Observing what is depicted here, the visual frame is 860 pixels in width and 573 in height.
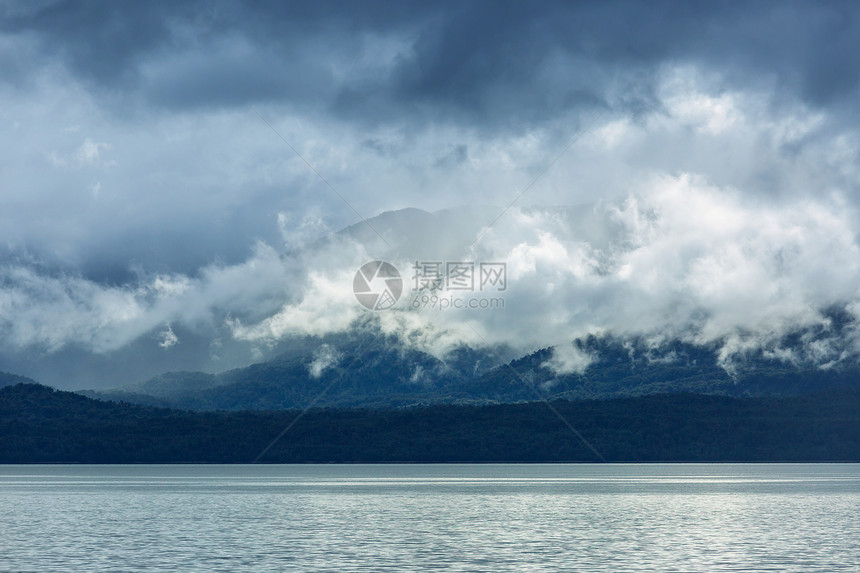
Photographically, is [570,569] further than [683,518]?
No

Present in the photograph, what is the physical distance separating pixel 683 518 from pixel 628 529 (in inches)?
893

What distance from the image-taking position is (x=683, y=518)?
142 m

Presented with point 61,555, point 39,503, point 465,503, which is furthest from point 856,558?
point 39,503

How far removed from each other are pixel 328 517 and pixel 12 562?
210 feet

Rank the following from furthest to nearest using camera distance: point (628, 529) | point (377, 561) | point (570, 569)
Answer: point (628, 529) < point (377, 561) < point (570, 569)

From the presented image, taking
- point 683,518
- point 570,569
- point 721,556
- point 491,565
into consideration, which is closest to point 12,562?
point 491,565

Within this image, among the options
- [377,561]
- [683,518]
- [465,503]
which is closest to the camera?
[377,561]

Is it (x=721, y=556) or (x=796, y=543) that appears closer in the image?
(x=721, y=556)

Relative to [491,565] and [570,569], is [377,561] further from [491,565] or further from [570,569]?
[570,569]

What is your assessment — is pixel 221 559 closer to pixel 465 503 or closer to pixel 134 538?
pixel 134 538

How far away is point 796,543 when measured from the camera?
103 meters

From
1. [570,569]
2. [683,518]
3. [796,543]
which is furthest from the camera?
[683,518]

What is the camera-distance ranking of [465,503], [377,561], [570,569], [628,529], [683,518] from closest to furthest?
[570,569], [377,561], [628,529], [683,518], [465,503]

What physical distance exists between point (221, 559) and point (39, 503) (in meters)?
116
